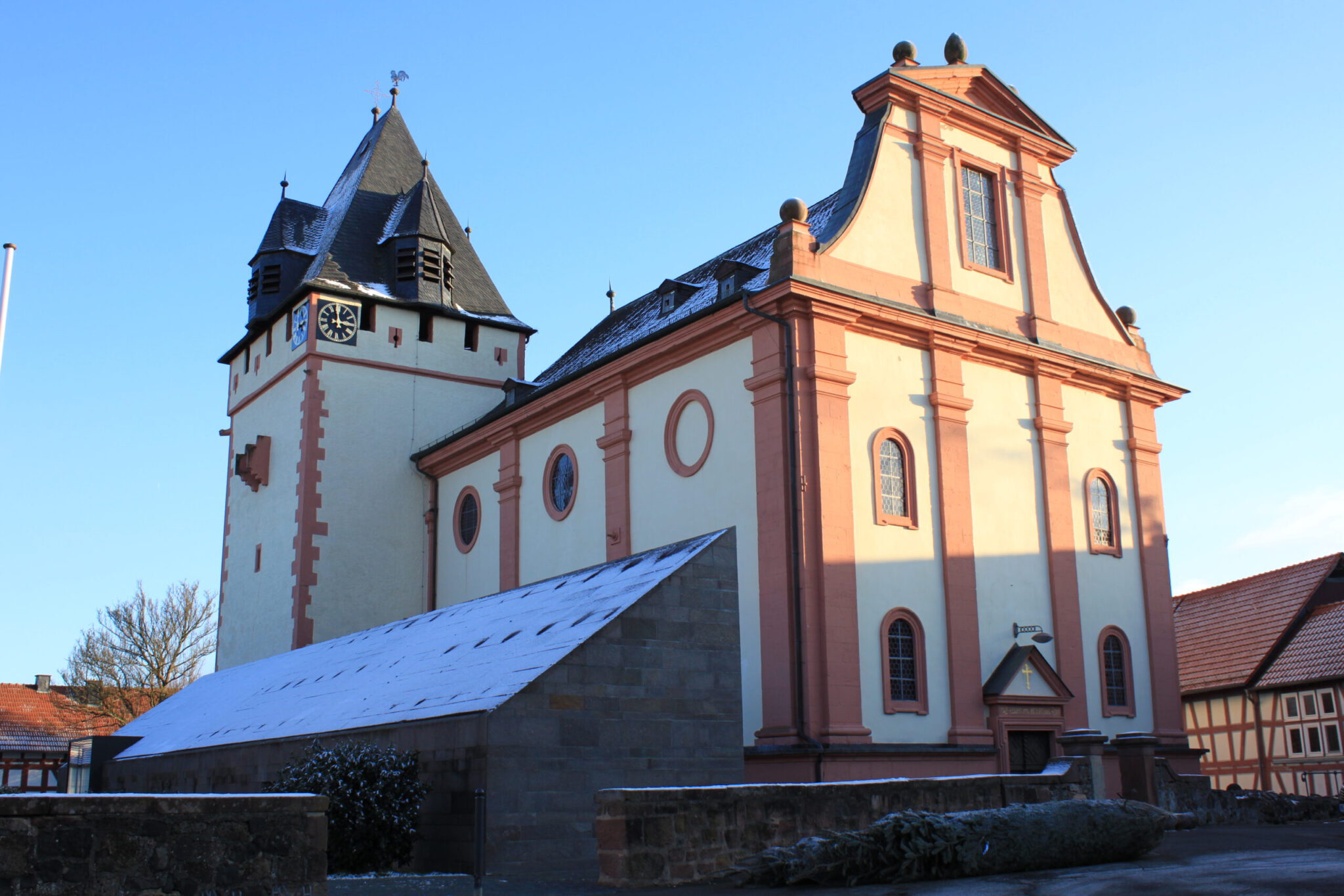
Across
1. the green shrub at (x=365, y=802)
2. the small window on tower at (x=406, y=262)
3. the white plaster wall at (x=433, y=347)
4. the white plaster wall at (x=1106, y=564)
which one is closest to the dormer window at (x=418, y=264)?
the small window on tower at (x=406, y=262)

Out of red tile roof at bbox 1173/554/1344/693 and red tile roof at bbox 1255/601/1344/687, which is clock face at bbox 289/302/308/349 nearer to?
red tile roof at bbox 1173/554/1344/693

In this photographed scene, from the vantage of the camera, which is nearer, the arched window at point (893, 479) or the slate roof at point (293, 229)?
the arched window at point (893, 479)

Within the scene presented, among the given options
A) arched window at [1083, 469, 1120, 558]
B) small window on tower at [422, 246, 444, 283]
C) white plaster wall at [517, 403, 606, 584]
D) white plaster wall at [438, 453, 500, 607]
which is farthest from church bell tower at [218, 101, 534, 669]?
arched window at [1083, 469, 1120, 558]

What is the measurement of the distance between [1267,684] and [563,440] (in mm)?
16982

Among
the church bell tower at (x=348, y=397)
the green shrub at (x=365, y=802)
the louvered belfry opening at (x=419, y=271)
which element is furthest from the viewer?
the louvered belfry opening at (x=419, y=271)

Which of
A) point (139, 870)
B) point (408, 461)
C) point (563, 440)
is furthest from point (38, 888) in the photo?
point (408, 461)

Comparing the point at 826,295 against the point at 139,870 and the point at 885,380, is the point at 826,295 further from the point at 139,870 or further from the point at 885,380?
the point at 139,870

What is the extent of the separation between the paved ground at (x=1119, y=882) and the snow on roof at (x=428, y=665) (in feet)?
7.02

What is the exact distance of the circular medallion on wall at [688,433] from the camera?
2159 centimetres

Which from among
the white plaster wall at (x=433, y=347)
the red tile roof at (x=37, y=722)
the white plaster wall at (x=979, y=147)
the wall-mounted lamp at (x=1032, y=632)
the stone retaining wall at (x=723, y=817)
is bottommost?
the stone retaining wall at (x=723, y=817)

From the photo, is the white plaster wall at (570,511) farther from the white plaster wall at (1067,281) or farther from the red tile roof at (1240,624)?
the red tile roof at (1240,624)

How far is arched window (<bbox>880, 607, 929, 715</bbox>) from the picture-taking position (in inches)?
773

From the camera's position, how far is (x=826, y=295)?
66.3 feet

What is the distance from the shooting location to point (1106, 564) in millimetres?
23625
